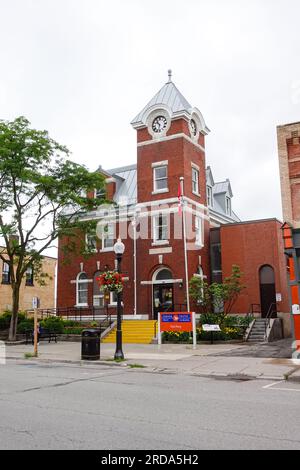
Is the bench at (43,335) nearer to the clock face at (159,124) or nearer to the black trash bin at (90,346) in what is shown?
the black trash bin at (90,346)

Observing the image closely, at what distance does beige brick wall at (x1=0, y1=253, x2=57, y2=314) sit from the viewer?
4103 centimetres

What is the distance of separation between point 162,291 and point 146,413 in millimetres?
22432

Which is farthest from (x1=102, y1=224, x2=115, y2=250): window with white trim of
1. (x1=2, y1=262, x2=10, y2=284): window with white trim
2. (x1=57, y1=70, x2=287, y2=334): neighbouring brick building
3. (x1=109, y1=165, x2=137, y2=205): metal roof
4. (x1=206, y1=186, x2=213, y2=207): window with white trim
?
(x1=2, y1=262, x2=10, y2=284): window with white trim

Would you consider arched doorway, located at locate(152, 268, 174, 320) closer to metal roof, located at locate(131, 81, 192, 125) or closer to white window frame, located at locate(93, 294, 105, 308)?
white window frame, located at locate(93, 294, 105, 308)

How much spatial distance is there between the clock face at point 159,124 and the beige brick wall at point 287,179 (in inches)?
499

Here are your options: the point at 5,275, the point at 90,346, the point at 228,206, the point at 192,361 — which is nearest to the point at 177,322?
the point at 192,361

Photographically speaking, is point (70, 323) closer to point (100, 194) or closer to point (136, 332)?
point (136, 332)

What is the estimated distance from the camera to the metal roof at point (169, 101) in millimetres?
31250

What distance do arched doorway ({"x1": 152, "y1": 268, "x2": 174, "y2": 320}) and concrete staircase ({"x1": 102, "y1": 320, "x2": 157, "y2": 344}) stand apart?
6.29 feet

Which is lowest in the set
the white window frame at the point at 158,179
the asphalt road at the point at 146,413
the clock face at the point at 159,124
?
the asphalt road at the point at 146,413

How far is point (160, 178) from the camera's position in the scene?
31.0 meters

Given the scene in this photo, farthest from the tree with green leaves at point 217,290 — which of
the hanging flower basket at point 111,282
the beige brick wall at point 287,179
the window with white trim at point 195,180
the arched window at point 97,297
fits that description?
the hanging flower basket at point 111,282

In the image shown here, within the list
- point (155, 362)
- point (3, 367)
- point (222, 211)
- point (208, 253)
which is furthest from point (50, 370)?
point (222, 211)
